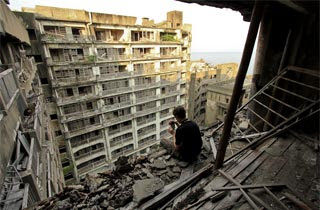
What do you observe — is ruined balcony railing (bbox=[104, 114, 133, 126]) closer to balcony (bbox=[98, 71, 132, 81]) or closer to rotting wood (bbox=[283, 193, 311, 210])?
balcony (bbox=[98, 71, 132, 81])

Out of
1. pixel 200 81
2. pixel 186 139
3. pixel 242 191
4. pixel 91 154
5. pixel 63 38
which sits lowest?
pixel 91 154

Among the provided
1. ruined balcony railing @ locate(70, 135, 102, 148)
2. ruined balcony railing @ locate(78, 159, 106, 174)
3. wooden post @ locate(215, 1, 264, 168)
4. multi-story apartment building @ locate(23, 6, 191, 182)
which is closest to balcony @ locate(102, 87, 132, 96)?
multi-story apartment building @ locate(23, 6, 191, 182)

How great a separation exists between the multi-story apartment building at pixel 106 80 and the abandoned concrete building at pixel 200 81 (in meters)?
3.78

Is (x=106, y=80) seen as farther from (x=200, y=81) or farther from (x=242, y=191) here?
(x=200, y=81)

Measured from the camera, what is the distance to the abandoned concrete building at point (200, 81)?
25.0m

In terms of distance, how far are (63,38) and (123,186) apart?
15.2 meters

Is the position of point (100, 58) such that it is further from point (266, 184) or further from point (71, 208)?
point (266, 184)

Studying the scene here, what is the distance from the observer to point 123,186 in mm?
Answer: 2713

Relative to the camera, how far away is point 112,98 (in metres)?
17.1

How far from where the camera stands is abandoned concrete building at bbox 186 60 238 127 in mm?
24984

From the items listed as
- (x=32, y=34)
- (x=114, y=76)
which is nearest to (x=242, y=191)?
(x=114, y=76)

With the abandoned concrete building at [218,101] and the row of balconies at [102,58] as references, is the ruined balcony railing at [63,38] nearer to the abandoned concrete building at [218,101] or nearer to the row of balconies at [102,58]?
the row of balconies at [102,58]

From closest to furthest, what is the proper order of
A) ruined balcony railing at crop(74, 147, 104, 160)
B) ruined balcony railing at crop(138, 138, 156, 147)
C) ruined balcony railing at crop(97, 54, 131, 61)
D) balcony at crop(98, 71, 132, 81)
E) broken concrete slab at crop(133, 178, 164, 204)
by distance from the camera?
broken concrete slab at crop(133, 178, 164, 204)
ruined balcony railing at crop(97, 54, 131, 61)
balcony at crop(98, 71, 132, 81)
ruined balcony railing at crop(74, 147, 104, 160)
ruined balcony railing at crop(138, 138, 156, 147)

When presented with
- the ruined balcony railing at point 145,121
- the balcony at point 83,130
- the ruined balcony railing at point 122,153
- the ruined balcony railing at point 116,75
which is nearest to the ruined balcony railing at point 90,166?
the ruined balcony railing at point 122,153
